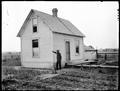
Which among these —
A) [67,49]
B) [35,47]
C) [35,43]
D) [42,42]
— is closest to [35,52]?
[35,47]

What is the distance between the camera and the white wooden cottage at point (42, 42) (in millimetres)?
18114

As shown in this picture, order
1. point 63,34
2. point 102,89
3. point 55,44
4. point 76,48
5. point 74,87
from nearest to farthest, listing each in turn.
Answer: point 102,89 → point 74,87 → point 55,44 → point 63,34 → point 76,48

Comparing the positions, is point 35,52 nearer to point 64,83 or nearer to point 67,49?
point 67,49

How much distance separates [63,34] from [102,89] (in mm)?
11928

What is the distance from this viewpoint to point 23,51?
20562 millimetres

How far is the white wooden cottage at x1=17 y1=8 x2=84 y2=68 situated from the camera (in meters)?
18.1

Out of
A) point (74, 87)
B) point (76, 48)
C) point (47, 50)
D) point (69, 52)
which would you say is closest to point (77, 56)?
point (76, 48)

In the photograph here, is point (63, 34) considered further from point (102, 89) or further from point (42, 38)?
point (102, 89)

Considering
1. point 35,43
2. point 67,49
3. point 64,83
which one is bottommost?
point 64,83

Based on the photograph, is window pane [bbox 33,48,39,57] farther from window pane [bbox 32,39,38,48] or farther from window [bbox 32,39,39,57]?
window pane [bbox 32,39,38,48]

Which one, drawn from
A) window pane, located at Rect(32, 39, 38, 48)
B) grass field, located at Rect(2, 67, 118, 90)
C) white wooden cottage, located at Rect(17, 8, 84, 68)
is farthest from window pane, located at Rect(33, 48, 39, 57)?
grass field, located at Rect(2, 67, 118, 90)

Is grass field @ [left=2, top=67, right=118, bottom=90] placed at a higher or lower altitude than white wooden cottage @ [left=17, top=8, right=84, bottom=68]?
lower

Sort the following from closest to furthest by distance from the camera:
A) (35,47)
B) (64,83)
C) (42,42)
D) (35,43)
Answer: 1. (64,83)
2. (42,42)
3. (35,47)
4. (35,43)

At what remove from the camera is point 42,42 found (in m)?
18.7
